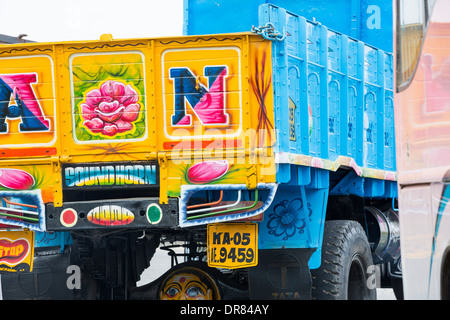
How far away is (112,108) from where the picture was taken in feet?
26.1

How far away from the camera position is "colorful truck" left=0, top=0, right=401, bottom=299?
305 inches

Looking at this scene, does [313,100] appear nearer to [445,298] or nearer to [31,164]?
[31,164]

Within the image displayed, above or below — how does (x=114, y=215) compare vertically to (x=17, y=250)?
above

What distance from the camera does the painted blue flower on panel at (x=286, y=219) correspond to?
27.5 ft

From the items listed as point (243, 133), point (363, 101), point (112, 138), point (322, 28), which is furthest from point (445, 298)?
point (363, 101)

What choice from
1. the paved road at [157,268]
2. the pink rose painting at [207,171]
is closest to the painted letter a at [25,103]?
the pink rose painting at [207,171]

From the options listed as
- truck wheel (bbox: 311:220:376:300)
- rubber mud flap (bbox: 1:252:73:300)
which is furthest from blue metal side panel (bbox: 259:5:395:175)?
rubber mud flap (bbox: 1:252:73:300)

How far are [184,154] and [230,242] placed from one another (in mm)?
796

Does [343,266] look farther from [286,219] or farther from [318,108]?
[318,108]

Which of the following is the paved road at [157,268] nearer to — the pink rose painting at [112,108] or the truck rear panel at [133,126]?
the truck rear panel at [133,126]

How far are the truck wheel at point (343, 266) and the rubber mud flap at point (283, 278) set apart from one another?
1.25 ft

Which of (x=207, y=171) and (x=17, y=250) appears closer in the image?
(x=207, y=171)

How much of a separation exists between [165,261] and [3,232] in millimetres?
14213

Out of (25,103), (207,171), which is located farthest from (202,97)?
(25,103)
